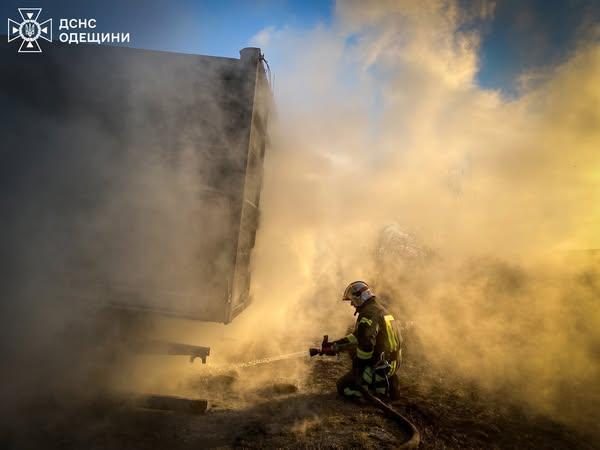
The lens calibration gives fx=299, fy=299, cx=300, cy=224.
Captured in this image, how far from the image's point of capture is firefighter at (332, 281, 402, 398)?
3.63 meters

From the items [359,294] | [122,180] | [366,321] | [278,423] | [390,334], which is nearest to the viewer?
[278,423]

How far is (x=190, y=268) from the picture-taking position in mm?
3221

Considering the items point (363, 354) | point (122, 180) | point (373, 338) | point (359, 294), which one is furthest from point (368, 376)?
point (122, 180)

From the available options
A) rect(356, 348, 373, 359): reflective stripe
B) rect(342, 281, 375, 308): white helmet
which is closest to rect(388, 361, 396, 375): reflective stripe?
rect(356, 348, 373, 359): reflective stripe

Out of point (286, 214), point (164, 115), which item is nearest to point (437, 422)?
point (286, 214)

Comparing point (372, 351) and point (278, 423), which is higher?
point (372, 351)

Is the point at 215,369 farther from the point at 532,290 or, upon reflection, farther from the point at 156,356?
the point at 532,290

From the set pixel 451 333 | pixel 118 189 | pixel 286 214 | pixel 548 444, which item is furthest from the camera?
pixel 451 333

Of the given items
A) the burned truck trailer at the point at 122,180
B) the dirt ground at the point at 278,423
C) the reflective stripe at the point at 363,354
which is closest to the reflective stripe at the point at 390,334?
the reflective stripe at the point at 363,354

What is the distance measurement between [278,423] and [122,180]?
3.05 metres

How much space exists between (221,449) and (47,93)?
396cm

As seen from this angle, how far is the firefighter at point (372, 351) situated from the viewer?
3.63 meters

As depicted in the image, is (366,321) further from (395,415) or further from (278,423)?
(278,423)

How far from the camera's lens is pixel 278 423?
3.09 meters
